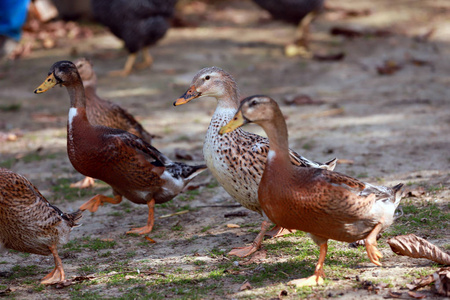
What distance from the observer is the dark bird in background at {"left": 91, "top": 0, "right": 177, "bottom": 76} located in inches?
396

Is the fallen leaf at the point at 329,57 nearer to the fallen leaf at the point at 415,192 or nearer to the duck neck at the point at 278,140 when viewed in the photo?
the fallen leaf at the point at 415,192

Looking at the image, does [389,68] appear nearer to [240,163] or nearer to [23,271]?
[240,163]

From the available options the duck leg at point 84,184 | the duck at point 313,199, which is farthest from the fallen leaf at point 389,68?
the duck at point 313,199

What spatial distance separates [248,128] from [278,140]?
3.79 meters

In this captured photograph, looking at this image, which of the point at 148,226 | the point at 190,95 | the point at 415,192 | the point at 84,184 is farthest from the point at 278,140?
the point at 84,184

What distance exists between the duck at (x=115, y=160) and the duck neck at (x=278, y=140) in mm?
1561

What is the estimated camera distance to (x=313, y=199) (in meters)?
3.58

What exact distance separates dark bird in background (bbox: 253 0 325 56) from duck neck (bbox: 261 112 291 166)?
7349mm

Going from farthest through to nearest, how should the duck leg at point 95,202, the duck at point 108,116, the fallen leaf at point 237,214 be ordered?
the duck at point 108,116 → the duck leg at point 95,202 → the fallen leaf at point 237,214

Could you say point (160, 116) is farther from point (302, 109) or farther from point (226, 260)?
point (226, 260)

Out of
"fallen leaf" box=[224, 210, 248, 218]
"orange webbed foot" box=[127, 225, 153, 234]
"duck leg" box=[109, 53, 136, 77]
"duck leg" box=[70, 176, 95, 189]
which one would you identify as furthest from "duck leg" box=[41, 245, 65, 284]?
"duck leg" box=[109, 53, 136, 77]

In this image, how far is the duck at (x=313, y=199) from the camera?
360 centimetres

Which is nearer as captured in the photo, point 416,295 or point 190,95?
point 416,295

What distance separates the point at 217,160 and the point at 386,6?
10142 millimetres
